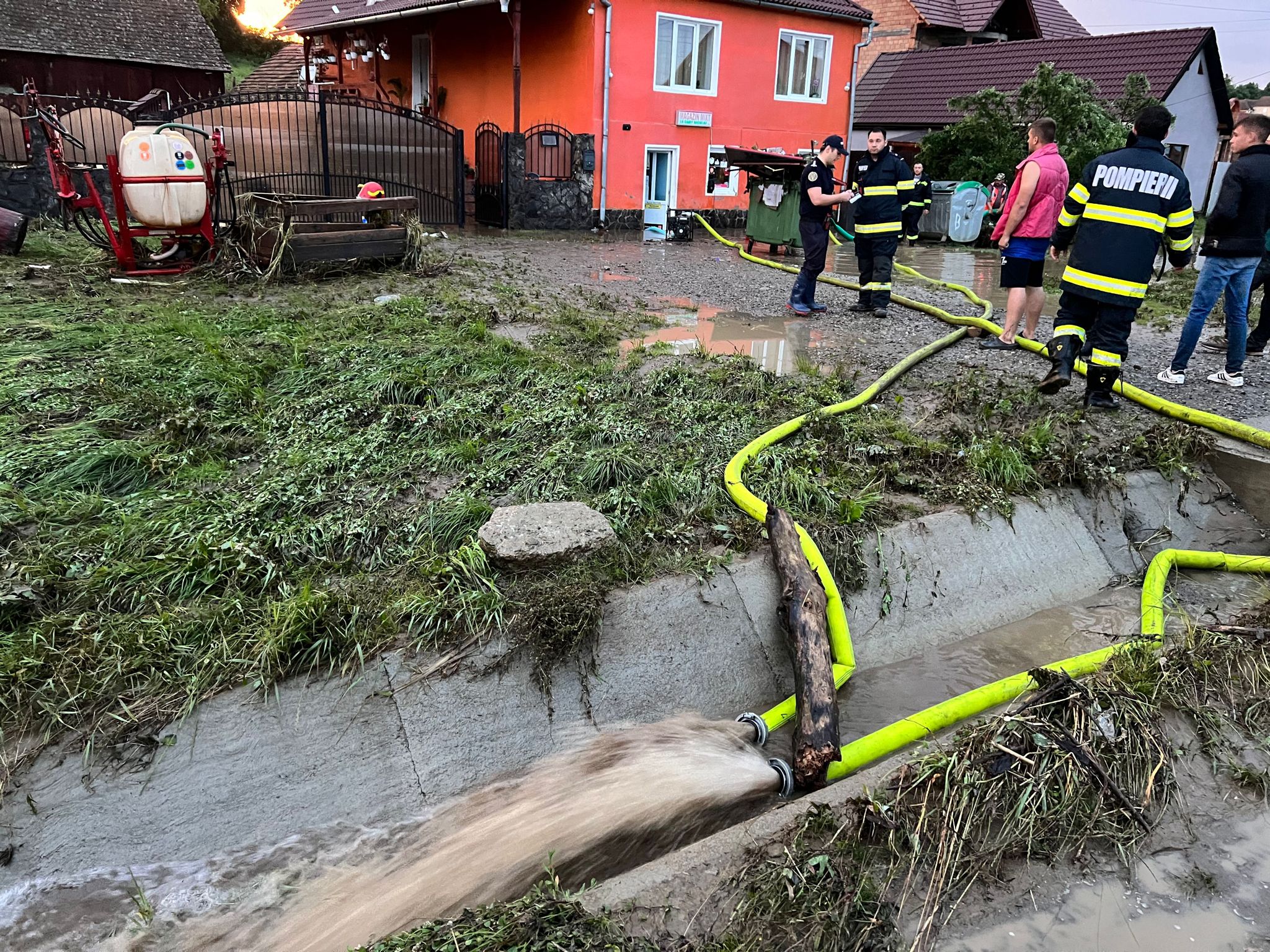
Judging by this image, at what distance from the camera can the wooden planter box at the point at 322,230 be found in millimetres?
8844

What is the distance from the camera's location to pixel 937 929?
2717 millimetres

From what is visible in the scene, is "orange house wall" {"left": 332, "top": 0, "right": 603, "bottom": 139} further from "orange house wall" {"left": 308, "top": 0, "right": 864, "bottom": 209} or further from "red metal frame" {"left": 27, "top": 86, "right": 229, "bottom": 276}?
"red metal frame" {"left": 27, "top": 86, "right": 229, "bottom": 276}

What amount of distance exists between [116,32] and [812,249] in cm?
3008

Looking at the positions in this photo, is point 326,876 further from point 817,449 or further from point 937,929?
point 817,449

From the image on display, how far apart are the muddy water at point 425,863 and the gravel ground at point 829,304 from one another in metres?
4.24

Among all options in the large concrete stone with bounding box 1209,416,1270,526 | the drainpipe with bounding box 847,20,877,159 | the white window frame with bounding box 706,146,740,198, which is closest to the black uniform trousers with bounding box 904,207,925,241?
the large concrete stone with bounding box 1209,416,1270,526

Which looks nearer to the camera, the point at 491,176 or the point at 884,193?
the point at 884,193

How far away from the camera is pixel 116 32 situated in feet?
94.1

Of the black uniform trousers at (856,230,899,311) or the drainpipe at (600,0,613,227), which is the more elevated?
the drainpipe at (600,0,613,227)

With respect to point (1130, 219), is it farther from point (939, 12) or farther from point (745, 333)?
point (939, 12)

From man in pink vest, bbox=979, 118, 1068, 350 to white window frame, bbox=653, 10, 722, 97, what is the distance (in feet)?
37.2

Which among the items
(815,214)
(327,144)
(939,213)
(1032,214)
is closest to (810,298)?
(815,214)

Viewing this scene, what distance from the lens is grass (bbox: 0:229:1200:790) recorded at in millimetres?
3406

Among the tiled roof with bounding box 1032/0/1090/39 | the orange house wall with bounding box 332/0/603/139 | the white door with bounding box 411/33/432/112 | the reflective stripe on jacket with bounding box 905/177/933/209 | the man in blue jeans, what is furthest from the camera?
the tiled roof with bounding box 1032/0/1090/39
